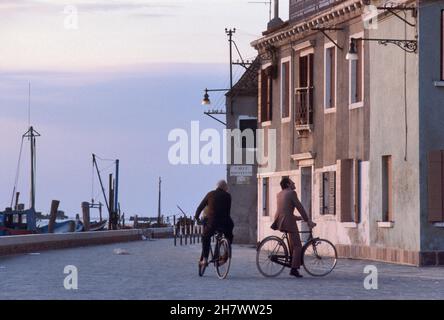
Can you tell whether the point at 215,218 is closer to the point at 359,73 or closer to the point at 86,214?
the point at 359,73

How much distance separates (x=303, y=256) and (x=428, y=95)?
8.11 metres

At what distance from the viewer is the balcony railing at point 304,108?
4203 cm

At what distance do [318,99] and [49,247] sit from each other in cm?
978

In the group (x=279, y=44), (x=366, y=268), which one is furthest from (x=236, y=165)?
(x=366, y=268)

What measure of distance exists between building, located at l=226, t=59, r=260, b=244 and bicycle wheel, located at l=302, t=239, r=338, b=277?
29274 mm

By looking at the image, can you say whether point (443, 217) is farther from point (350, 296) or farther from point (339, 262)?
point (350, 296)

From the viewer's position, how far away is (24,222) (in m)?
68.7

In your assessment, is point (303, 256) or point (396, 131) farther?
point (396, 131)

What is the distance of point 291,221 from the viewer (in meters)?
26.6

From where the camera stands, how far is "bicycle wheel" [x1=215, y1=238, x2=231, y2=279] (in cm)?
2611

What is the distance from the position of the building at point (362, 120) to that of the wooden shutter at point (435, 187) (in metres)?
0.02

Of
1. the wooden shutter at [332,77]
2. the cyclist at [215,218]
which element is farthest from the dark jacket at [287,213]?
the wooden shutter at [332,77]

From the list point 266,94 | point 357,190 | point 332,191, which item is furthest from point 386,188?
point 266,94

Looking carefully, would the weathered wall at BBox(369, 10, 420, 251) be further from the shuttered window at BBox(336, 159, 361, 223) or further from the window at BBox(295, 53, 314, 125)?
the window at BBox(295, 53, 314, 125)
